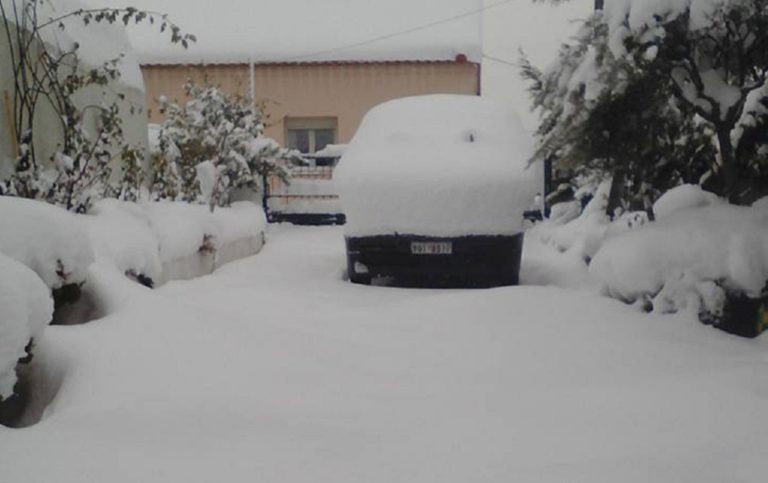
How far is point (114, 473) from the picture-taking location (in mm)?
1538

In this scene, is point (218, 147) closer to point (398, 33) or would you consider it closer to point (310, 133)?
point (310, 133)

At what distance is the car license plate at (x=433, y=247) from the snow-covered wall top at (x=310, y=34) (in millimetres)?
10935

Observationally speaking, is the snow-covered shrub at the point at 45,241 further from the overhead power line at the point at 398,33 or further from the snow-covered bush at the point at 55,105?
the overhead power line at the point at 398,33

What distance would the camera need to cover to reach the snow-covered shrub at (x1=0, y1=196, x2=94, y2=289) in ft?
7.64

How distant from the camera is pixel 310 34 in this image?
17156 mm

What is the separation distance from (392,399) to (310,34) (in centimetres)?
1625

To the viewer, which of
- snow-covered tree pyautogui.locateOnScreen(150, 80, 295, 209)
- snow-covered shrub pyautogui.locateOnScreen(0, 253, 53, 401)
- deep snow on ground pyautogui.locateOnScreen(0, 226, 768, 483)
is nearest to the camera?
deep snow on ground pyautogui.locateOnScreen(0, 226, 768, 483)

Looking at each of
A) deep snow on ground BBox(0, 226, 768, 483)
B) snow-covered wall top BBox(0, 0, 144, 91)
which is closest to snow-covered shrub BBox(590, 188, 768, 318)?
deep snow on ground BBox(0, 226, 768, 483)

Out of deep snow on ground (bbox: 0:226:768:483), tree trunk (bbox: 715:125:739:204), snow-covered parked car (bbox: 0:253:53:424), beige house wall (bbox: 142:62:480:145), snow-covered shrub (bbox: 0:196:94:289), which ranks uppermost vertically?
beige house wall (bbox: 142:62:480:145)

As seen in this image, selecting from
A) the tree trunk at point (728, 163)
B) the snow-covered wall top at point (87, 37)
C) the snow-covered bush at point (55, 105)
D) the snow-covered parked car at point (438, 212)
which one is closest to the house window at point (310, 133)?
the snow-covered wall top at point (87, 37)

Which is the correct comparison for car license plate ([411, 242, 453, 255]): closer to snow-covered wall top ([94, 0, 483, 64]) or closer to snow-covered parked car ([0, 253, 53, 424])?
snow-covered parked car ([0, 253, 53, 424])

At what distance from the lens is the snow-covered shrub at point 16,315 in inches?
68.9

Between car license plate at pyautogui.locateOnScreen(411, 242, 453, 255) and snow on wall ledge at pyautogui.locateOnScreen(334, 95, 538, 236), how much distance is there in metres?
0.08

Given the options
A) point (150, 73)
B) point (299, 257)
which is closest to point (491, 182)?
point (299, 257)
